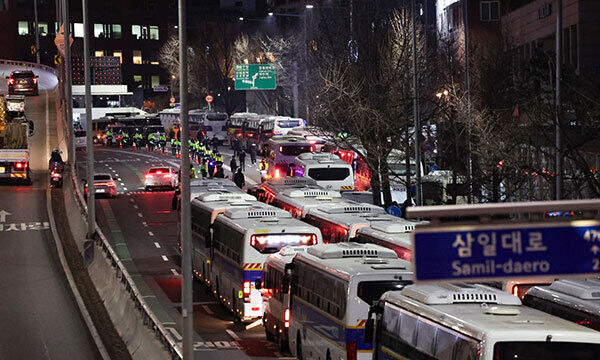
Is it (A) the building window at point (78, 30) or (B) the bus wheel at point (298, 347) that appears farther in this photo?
(A) the building window at point (78, 30)

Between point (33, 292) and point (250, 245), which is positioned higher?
point (250, 245)

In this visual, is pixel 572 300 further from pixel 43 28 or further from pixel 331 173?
pixel 43 28

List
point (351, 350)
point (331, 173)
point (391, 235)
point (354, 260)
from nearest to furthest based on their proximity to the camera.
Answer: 1. point (351, 350)
2. point (354, 260)
3. point (391, 235)
4. point (331, 173)

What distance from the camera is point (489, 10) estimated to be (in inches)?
3664

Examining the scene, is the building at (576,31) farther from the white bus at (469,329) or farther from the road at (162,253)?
the white bus at (469,329)

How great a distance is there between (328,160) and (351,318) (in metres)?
34.2

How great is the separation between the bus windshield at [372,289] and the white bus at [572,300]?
3443mm

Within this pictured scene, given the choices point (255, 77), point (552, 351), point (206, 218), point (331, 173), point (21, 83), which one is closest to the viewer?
point (552, 351)

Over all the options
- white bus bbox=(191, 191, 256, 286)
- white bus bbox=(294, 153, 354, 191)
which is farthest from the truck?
white bus bbox=(191, 191, 256, 286)

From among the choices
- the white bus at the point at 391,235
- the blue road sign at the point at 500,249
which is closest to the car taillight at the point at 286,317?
the white bus at the point at 391,235

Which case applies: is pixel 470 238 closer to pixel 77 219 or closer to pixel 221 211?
pixel 221 211

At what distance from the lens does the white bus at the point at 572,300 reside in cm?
1717

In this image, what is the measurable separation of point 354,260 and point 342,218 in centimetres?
1011

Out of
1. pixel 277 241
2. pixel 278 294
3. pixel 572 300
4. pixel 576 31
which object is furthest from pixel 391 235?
pixel 576 31
